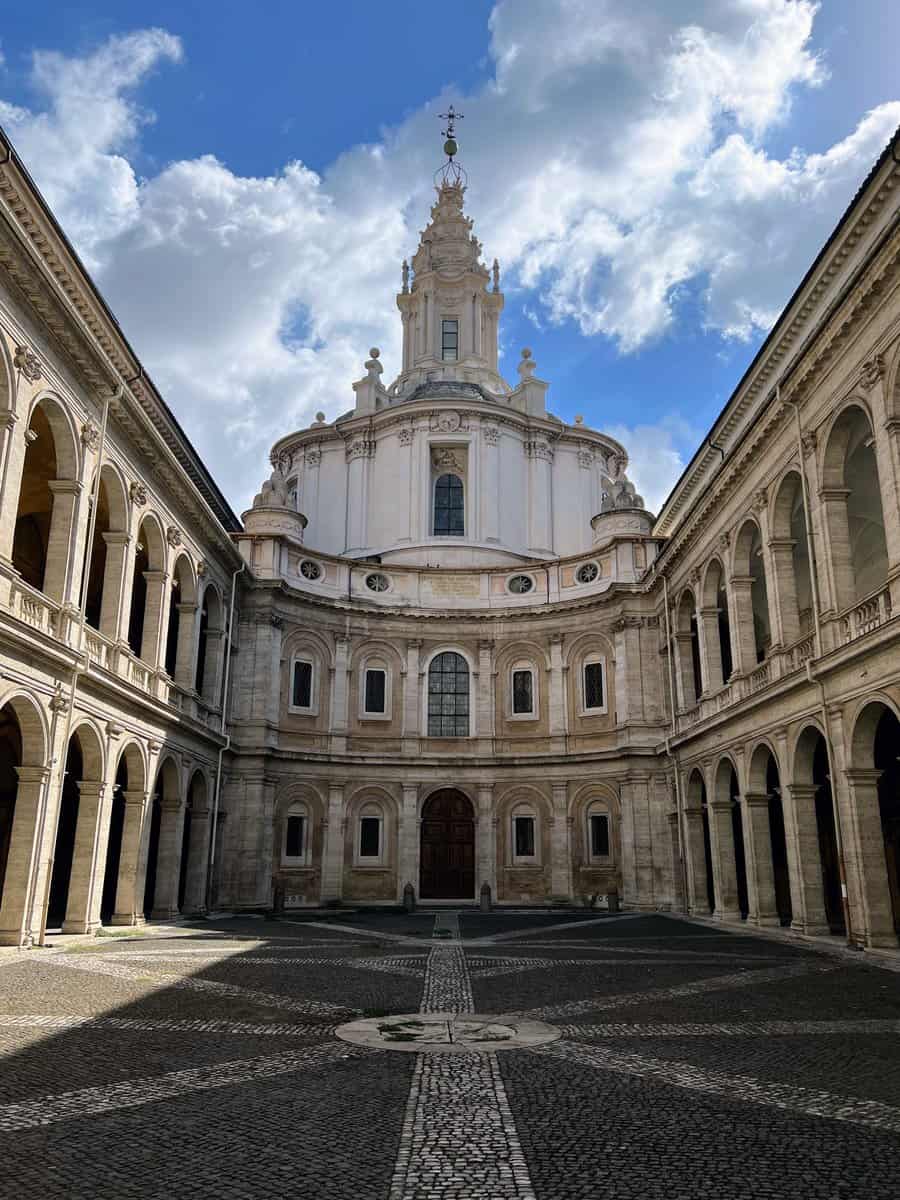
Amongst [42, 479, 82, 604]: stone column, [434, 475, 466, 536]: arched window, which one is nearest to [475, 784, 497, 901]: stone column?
[434, 475, 466, 536]: arched window

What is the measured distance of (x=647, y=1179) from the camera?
6.27 meters

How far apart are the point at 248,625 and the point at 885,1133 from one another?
31.7 m

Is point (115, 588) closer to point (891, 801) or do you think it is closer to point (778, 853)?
point (891, 801)

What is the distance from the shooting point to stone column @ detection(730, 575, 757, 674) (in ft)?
88.7

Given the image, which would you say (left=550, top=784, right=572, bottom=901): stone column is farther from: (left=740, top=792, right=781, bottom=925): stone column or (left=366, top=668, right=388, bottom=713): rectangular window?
(left=740, top=792, right=781, bottom=925): stone column

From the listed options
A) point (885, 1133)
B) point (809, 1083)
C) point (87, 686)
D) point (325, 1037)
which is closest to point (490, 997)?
point (325, 1037)

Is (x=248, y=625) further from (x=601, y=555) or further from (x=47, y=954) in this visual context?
(x=47, y=954)

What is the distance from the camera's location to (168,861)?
93.7 feet

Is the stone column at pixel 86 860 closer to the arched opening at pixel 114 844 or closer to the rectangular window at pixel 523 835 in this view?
the arched opening at pixel 114 844

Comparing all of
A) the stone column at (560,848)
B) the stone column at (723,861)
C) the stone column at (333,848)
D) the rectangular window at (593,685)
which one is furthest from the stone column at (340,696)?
the stone column at (723,861)

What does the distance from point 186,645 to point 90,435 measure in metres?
9.87

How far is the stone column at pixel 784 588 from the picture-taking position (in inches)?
947

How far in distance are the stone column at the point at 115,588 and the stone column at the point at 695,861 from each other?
1955cm

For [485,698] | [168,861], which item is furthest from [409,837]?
[168,861]
